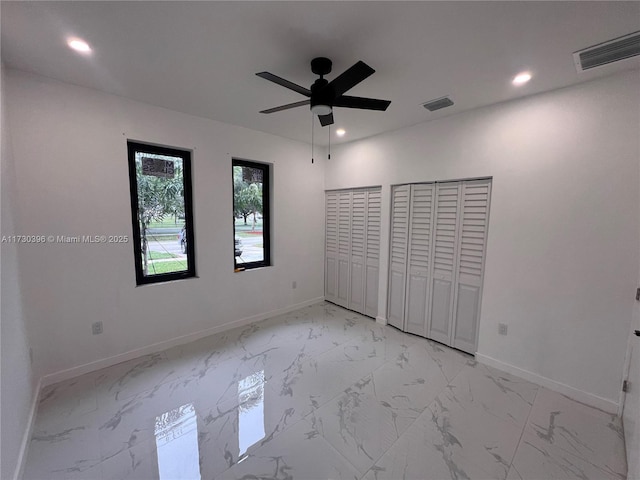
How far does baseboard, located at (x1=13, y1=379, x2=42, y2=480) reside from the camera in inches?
56.9

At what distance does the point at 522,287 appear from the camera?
2410 mm

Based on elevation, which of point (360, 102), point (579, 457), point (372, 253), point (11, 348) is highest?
point (360, 102)

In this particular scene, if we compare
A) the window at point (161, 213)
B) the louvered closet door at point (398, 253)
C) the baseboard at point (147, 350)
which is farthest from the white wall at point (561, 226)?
the window at point (161, 213)

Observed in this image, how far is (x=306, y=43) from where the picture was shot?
1.67 metres

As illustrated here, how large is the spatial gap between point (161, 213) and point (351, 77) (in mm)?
2462

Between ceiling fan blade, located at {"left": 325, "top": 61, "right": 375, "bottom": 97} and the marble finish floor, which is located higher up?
ceiling fan blade, located at {"left": 325, "top": 61, "right": 375, "bottom": 97}

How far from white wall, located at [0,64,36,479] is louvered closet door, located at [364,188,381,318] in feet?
11.1

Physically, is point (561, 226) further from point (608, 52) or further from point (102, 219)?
point (102, 219)

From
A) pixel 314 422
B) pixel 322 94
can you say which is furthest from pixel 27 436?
pixel 322 94

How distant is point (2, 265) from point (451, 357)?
365 centimetres

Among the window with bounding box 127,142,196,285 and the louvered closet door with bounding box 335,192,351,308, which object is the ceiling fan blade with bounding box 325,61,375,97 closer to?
the window with bounding box 127,142,196,285

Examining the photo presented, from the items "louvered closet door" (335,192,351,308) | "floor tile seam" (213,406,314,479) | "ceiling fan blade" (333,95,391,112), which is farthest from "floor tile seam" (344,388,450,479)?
"ceiling fan blade" (333,95,391,112)

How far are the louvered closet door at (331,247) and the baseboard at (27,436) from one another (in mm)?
3376

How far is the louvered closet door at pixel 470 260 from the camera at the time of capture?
105 inches
